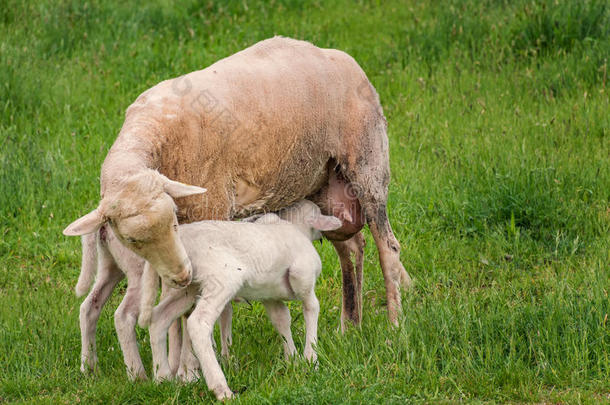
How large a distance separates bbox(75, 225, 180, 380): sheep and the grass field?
15 centimetres

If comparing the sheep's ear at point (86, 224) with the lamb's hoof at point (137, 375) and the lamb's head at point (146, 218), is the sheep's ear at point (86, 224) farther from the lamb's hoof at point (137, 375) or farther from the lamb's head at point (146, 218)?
the lamb's hoof at point (137, 375)

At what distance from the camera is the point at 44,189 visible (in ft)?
25.8

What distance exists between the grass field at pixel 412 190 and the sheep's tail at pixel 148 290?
43 cm

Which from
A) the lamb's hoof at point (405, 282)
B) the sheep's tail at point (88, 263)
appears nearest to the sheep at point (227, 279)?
the sheep's tail at point (88, 263)

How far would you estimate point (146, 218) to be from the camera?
4457 mm

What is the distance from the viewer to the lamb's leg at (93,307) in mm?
5477

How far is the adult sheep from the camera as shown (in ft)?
15.0

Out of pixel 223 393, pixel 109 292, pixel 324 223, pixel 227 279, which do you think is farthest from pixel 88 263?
pixel 324 223

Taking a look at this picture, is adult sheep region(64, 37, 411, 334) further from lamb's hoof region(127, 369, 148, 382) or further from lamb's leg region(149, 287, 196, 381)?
lamb's hoof region(127, 369, 148, 382)

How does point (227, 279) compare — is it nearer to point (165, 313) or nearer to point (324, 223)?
point (165, 313)

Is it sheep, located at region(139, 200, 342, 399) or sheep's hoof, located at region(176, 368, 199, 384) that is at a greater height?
sheep, located at region(139, 200, 342, 399)

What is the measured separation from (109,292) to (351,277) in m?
1.82

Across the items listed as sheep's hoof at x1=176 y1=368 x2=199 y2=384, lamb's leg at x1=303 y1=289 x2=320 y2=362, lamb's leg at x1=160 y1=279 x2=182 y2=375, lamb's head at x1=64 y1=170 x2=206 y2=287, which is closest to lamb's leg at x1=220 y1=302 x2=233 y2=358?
lamb's leg at x1=160 y1=279 x2=182 y2=375

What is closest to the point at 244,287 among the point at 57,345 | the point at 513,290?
the point at 57,345
